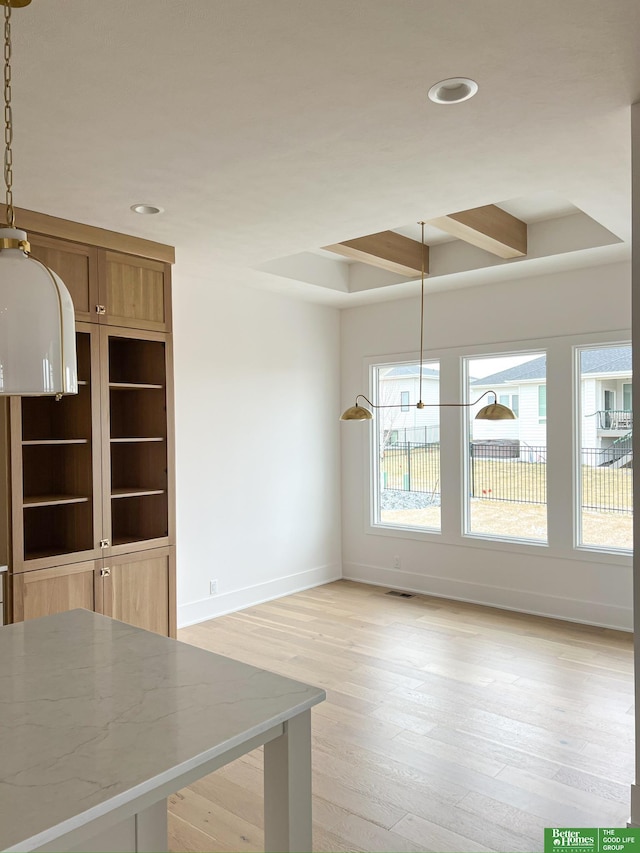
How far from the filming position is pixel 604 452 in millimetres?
Answer: 4973

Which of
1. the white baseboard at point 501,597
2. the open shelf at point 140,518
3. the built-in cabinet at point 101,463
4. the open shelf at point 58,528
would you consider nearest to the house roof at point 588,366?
the white baseboard at point 501,597

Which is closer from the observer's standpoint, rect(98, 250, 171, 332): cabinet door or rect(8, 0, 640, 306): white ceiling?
rect(8, 0, 640, 306): white ceiling

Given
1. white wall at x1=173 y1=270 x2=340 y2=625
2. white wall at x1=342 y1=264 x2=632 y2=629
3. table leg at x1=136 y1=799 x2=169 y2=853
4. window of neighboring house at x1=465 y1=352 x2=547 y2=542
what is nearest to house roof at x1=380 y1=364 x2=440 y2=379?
white wall at x1=342 y1=264 x2=632 y2=629


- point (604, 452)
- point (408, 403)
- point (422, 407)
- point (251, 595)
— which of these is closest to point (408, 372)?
point (408, 403)

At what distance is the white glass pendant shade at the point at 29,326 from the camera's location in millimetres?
1356

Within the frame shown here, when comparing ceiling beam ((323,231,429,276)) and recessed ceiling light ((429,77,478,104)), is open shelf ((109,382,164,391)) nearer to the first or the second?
ceiling beam ((323,231,429,276))

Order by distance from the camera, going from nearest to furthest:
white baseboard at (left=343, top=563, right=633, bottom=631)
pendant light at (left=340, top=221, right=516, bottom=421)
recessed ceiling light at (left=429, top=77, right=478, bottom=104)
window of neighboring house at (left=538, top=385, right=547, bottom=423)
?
recessed ceiling light at (left=429, top=77, right=478, bottom=104), pendant light at (left=340, top=221, right=516, bottom=421), white baseboard at (left=343, top=563, right=633, bottom=631), window of neighboring house at (left=538, top=385, right=547, bottom=423)

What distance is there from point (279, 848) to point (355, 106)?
2.34 metres

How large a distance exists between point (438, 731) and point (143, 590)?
78.0 inches

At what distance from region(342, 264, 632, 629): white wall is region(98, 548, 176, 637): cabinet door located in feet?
8.49

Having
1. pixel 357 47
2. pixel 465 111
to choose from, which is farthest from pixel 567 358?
pixel 357 47

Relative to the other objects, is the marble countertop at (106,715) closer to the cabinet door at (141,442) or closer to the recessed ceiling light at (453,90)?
the recessed ceiling light at (453,90)

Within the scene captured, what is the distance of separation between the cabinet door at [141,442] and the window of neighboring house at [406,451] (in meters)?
2.62

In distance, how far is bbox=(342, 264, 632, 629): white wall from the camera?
492 cm
